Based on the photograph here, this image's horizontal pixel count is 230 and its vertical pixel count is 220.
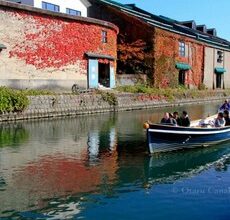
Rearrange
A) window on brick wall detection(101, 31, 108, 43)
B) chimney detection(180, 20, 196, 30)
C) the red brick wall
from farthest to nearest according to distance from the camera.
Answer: chimney detection(180, 20, 196, 30)
the red brick wall
window on brick wall detection(101, 31, 108, 43)

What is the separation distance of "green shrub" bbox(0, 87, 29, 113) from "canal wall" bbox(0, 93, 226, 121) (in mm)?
364

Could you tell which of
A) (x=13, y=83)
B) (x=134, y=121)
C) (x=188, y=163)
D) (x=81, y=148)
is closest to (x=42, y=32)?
(x=13, y=83)

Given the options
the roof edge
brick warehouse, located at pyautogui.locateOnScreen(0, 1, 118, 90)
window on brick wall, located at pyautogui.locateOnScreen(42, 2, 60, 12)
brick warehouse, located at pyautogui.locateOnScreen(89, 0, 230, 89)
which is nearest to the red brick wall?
brick warehouse, located at pyautogui.locateOnScreen(89, 0, 230, 89)

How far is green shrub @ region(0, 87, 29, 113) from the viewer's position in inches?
1029

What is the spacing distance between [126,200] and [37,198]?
246 centimetres

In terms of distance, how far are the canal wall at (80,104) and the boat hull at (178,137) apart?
1273 centimetres

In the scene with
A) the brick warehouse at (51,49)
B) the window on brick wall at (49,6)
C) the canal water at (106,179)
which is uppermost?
the window on brick wall at (49,6)

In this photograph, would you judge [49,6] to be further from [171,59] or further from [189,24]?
[189,24]

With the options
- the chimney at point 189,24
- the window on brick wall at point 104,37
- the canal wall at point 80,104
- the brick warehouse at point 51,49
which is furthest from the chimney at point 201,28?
the window on brick wall at point 104,37

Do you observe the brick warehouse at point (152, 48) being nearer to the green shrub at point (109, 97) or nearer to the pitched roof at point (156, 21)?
the pitched roof at point (156, 21)

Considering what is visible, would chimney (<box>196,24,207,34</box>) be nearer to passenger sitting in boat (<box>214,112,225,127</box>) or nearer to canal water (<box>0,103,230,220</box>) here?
canal water (<box>0,103,230,220</box>)

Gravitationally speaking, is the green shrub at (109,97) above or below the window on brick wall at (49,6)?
below

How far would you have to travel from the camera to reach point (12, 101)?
26.6 metres

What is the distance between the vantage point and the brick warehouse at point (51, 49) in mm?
30984
